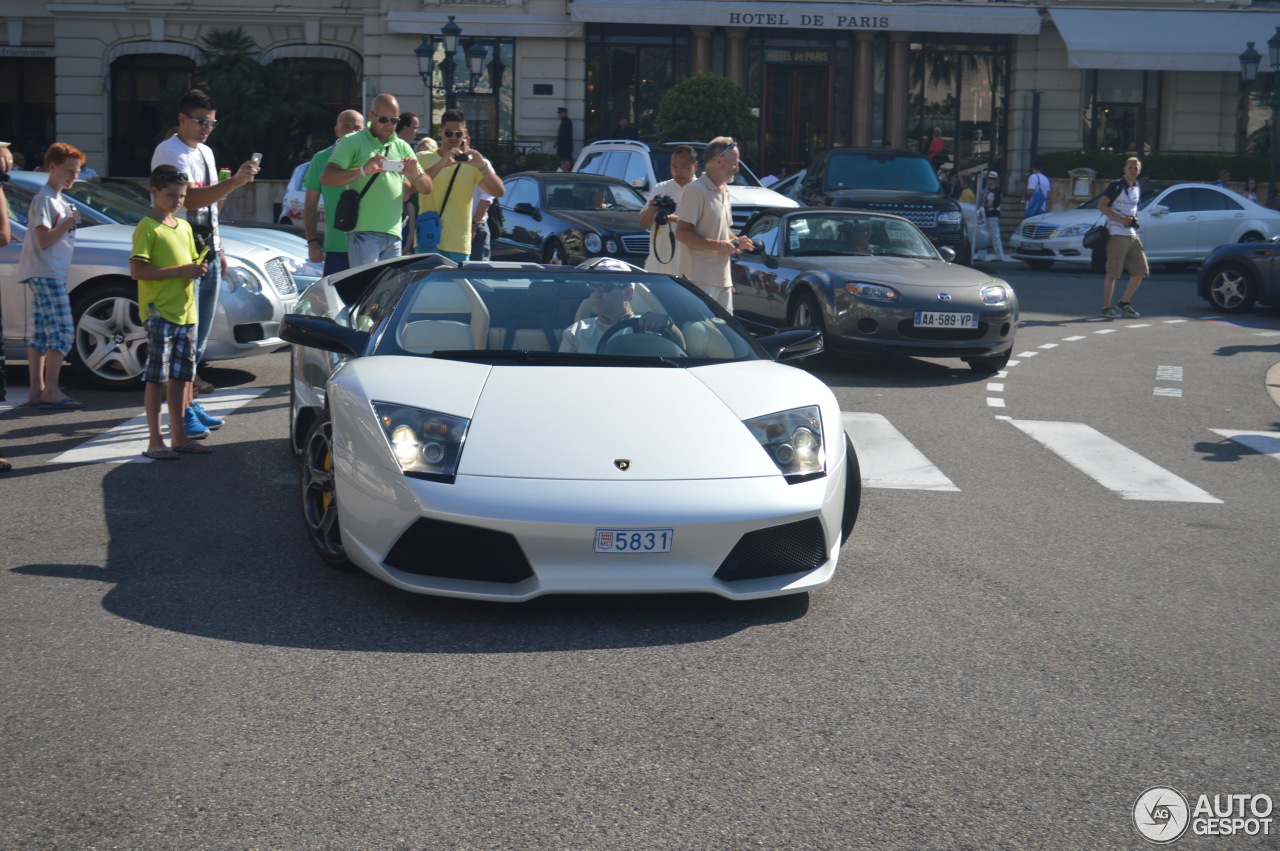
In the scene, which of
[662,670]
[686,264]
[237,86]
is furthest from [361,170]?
[237,86]

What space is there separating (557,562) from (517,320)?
1.45m

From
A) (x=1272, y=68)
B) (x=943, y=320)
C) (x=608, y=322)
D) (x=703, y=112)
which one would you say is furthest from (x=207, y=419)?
(x=1272, y=68)

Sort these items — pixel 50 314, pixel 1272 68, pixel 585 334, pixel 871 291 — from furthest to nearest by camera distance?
pixel 1272 68
pixel 871 291
pixel 50 314
pixel 585 334

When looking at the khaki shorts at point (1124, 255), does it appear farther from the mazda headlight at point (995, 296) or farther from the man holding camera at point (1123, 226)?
the mazda headlight at point (995, 296)

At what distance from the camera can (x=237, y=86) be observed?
107 ft

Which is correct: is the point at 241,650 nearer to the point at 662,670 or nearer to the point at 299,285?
the point at 662,670

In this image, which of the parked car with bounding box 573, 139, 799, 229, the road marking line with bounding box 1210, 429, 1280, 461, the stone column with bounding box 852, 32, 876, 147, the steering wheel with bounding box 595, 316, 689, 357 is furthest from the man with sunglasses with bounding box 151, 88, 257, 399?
the stone column with bounding box 852, 32, 876, 147

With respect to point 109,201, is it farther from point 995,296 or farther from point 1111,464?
point 1111,464

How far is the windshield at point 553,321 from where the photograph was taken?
5.88 metres

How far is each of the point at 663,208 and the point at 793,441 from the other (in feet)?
14.6

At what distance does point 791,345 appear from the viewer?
20.8 feet

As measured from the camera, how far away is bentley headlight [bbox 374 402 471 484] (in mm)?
4996

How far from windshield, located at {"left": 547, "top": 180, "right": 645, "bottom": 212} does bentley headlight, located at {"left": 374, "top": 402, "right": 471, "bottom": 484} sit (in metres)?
12.3

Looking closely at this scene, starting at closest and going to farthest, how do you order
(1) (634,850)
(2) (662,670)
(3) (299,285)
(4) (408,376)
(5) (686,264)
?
(1) (634,850) < (2) (662,670) < (4) (408,376) < (5) (686,264) < (3) (299,285)
